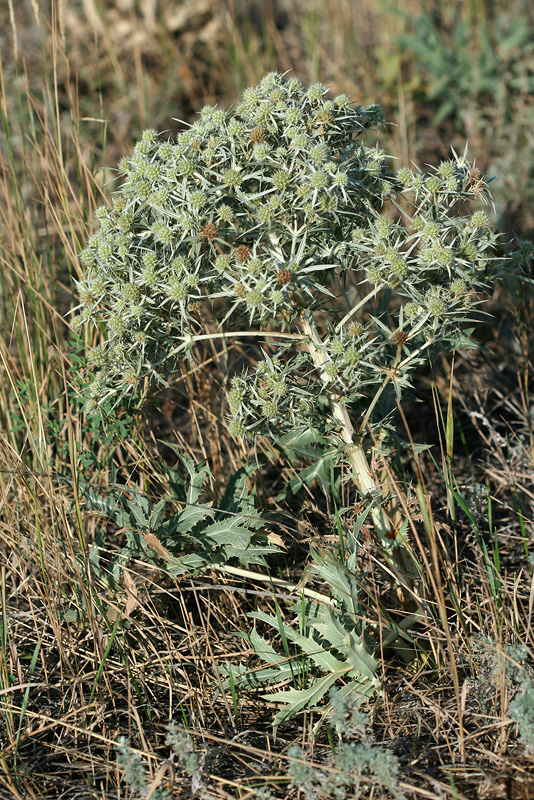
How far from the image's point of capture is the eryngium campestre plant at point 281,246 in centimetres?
189

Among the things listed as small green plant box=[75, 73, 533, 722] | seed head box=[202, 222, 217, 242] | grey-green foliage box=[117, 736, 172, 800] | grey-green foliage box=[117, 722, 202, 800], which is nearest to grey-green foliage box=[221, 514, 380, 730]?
small green plant box=[75, 73, 533, 722]

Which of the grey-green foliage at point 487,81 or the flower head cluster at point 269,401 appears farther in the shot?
the grey-green foliage at point 487,81

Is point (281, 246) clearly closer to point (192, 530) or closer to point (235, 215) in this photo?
point (235, 215)

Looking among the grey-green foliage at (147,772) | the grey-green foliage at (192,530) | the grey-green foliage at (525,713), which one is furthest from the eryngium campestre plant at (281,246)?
the grey-green foliage at (147,772)

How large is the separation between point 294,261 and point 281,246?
145mm

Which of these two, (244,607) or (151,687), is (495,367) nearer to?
(244,607)

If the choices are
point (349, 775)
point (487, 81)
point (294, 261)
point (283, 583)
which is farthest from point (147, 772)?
point (487, 81)

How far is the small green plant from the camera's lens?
1895 millimetres

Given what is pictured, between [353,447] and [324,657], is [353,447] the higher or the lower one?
the higher one

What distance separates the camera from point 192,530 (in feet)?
7.41

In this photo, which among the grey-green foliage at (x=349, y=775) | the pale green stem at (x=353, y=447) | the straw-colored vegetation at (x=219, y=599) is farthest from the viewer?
the pale green stem at (x=353, y=447)

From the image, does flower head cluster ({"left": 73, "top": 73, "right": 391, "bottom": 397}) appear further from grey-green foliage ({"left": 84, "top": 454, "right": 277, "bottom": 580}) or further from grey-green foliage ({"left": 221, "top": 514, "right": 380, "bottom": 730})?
grey-green foliage ({"left": 221, "top": 514, "right": 380, "bottom": 730})

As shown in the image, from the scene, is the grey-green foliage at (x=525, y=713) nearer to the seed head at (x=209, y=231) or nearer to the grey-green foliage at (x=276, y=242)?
the grey-green foliage at (x=276, y=242)

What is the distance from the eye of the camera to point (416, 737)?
183 cm
